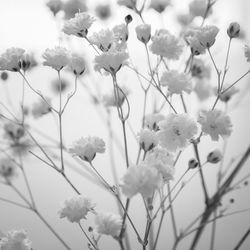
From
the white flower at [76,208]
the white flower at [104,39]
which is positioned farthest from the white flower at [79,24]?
the white flower at [76,208]

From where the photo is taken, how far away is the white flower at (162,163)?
0.43 meters

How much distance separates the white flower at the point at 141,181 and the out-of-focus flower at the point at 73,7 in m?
0.39

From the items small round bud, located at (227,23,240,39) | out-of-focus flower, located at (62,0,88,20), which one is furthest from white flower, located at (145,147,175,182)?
out-of-focus flower, located at (62,0,88,20)

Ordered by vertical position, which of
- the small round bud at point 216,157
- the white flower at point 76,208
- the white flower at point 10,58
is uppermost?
the white flower at point 10,58

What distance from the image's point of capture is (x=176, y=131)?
470 millimetres

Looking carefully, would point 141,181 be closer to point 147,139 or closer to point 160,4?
point 147,139

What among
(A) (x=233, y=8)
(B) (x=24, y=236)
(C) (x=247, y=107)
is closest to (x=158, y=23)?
(A) (x=233, y=8)

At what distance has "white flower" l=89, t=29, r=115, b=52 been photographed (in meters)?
0.52

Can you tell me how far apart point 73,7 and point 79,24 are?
155 millimetres

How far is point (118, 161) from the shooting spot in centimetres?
114

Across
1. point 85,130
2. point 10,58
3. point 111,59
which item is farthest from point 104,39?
point 85,130

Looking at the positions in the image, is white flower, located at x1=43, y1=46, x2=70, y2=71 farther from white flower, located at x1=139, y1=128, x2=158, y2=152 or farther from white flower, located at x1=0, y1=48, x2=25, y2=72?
white flower, located at x1=139, y1=128, x2=158, y2=152

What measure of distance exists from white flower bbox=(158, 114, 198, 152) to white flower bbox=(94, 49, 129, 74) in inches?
4.0

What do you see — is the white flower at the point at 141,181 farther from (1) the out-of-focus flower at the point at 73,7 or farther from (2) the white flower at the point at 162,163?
(1) the out-of-focus flower at the point at 73,7
